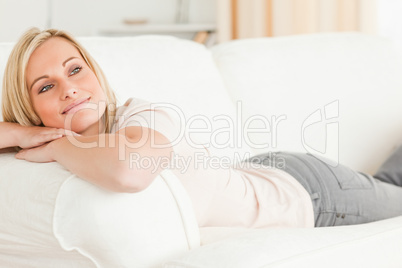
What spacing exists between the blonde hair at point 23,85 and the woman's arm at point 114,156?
0.69ft

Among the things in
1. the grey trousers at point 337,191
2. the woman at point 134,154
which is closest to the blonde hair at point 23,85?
the woman at point 134,154

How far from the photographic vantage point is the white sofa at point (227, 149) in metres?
1.02

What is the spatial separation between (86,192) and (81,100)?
14.1 inches

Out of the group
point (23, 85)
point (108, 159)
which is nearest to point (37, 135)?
point (23, 85)

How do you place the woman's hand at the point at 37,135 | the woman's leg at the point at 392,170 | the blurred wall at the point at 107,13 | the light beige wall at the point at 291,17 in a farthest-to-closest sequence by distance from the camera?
1. the blurred wall at the point at 107,13
2. the light beige wall at the point at 291,17
3. the woman's leg at the point at 392,170
4. the woman's hand at the point at 37,135

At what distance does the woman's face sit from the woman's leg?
2.99 feet

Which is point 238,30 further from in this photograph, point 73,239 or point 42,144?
point 73,239

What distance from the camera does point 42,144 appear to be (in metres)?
1.26

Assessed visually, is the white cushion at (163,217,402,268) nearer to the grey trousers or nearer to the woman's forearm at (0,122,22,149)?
the grey trousers

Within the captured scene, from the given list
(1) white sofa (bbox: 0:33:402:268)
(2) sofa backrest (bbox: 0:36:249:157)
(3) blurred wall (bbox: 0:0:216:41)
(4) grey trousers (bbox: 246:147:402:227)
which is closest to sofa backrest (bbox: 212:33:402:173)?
(1) white sofa (bbox: 0:33:402:268)

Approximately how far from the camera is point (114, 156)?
1.07 metres

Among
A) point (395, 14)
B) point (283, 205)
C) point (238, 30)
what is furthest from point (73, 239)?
point (238, 30)

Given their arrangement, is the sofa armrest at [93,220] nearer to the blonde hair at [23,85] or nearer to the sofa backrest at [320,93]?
the blonde hair at [23,85]

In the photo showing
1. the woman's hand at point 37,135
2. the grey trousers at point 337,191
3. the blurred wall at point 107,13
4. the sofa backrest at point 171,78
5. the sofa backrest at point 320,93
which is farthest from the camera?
the blurred wall at point 107,13
